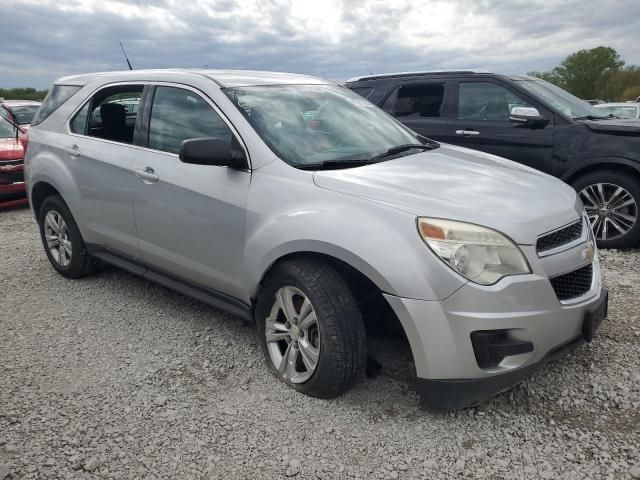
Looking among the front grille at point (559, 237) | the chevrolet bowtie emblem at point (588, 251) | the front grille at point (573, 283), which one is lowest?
the front grille at point (573, 283)

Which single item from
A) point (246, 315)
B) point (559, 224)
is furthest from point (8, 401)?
point (559, 224)

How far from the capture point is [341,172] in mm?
2891

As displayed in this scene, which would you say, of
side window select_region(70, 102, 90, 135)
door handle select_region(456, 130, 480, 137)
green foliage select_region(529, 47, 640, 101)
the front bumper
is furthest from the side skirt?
green foliage select_region(529, 47, 640, 101)

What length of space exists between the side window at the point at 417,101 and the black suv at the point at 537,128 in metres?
0.01

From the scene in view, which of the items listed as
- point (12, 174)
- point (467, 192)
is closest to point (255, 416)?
point (467, 192)

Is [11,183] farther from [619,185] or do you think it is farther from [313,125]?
[619,185]

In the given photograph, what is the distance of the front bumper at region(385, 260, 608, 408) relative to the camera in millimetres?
2369

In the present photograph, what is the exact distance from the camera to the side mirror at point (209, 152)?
2955 millimetres

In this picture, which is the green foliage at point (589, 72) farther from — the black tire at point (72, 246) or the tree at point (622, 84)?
the black tire at point (72, 246)

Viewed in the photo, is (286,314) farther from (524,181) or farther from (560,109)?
(560,109)

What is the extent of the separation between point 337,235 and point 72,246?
9.80 ft

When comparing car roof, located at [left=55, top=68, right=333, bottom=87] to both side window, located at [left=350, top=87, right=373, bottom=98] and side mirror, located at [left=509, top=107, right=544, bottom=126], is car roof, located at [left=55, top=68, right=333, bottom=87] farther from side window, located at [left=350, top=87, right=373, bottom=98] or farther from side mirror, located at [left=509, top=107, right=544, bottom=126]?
side window, located at [left=350, top=87, right=373, bottom=98]

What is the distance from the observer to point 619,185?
5.27 metres

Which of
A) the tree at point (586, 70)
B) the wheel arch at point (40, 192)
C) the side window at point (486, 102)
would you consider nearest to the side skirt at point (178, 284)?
the wheel arch at point (40, 192)
